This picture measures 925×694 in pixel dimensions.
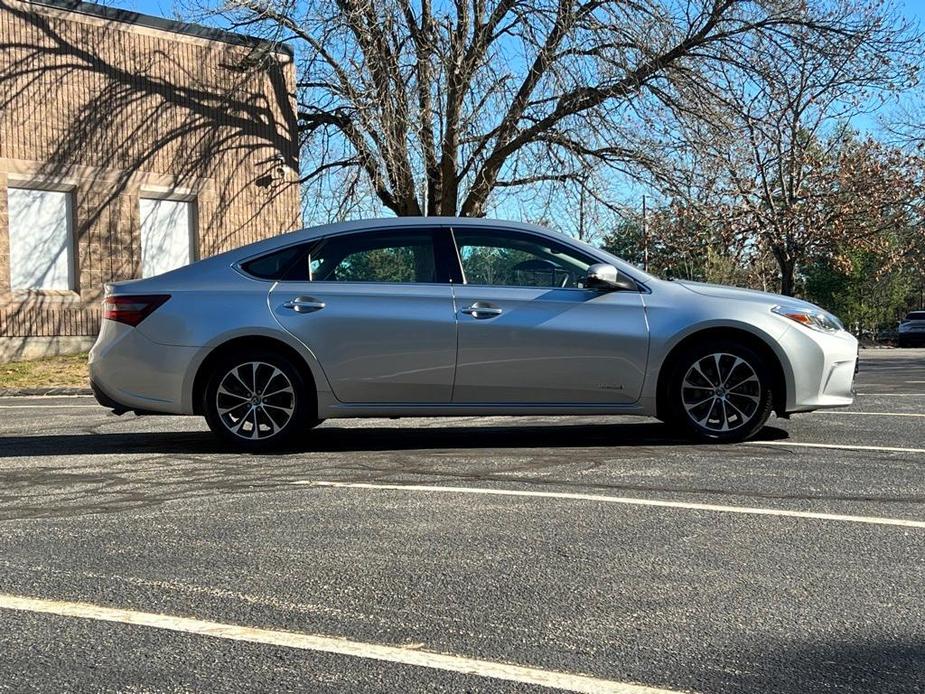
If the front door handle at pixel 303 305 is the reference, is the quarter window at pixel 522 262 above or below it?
above

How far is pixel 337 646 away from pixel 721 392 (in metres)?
4.84

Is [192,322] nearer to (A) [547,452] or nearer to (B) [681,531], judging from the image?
(A) [547,452]

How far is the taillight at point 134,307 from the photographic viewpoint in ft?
25.4

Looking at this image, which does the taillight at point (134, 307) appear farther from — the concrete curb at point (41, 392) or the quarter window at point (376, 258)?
the concrete curb at point (41, 392)

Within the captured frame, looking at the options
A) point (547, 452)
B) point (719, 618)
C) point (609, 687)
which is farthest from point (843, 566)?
point (547, 452)

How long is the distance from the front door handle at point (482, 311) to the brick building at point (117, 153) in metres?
14.5

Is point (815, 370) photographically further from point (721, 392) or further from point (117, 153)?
point (117, 153)

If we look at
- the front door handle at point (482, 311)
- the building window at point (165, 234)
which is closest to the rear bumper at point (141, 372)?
the front door handle at point (482, 311)

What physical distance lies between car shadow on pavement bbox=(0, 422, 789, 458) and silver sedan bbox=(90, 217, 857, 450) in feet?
0.95

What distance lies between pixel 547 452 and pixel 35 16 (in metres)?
16.4

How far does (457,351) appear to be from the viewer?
762 centimetres

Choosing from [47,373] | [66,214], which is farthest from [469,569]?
[66,214]

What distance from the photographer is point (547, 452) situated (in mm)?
7523

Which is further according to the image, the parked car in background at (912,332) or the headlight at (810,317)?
the parked car in background at (912,332)
